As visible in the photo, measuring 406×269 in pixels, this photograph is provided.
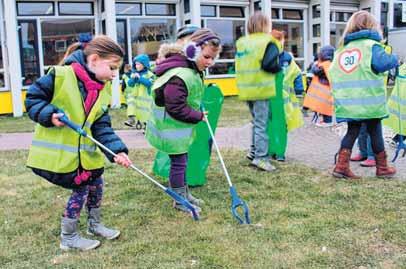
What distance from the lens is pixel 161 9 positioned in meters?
16.7

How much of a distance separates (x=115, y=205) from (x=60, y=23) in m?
11.5

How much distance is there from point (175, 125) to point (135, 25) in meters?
12.4

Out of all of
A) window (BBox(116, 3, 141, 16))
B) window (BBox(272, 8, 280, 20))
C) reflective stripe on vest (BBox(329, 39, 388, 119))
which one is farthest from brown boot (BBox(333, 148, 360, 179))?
window (BBox(272, 8, 280, 20))

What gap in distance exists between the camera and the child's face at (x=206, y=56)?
4.48 metres

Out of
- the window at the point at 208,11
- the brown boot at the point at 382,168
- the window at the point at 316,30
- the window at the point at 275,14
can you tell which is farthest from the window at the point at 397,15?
the brown boot at the point at 382,168

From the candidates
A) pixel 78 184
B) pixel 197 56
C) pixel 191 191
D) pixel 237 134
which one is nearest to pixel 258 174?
pixel 191 191

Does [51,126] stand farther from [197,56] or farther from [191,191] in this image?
[191,191]

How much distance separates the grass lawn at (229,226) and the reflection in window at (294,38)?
14.4 m

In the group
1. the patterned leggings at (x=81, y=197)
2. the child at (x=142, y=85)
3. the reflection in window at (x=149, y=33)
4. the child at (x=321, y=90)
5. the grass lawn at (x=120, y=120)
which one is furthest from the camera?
the reflection in window at (x=149, y=33)

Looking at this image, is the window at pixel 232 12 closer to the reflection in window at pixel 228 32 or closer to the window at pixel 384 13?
the reflection in window at pixel 228 32

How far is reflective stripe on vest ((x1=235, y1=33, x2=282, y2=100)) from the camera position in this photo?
6211 millimetres

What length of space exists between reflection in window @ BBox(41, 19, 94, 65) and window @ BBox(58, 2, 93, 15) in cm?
24

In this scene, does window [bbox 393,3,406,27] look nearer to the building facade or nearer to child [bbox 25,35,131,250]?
the building facade

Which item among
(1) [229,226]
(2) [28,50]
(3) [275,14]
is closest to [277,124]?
(1) [229,226]
